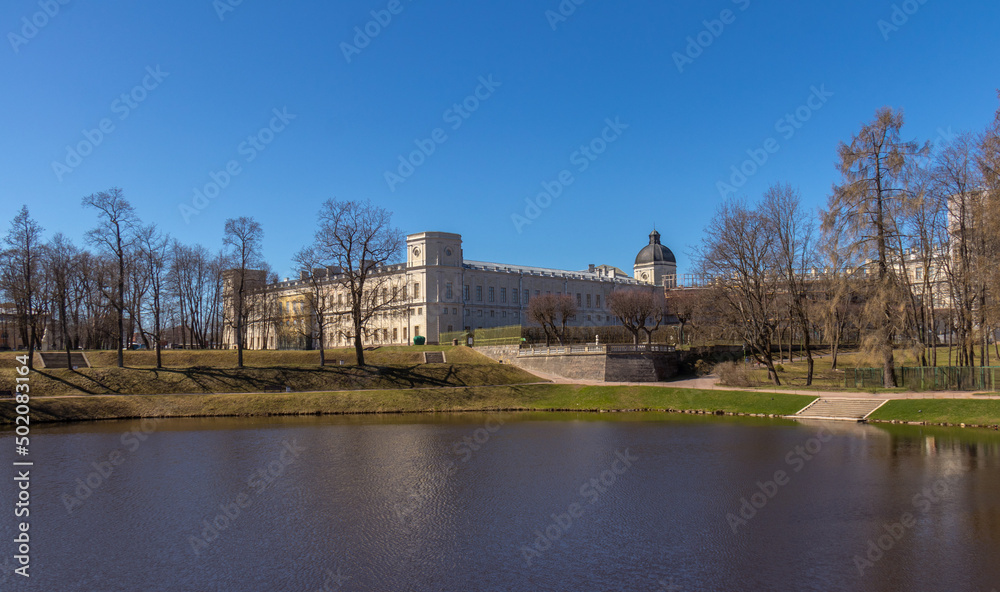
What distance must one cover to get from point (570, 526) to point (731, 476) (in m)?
6.71

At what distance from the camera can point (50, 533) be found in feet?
45.3

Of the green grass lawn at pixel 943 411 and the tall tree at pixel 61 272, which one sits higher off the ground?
the tall tree at pixel 61 272

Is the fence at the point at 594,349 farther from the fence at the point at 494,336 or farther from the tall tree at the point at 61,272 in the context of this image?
the tall tree at the point at 61,272

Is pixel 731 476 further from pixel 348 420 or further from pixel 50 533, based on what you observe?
pixel 348 420

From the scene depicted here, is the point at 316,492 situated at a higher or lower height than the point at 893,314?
lower

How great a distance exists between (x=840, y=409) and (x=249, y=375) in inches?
1416

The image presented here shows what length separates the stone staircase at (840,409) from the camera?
31438mm

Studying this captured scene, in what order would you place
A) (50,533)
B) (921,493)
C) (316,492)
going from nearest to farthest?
(50,533) → (921,493) → (316,492)

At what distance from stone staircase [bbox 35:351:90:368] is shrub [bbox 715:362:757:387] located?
4298 centimetres

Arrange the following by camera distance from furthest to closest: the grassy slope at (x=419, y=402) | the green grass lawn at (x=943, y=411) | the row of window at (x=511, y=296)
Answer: the row of window at (x=511, y=296) < the grassy slope at (x=419, y=402) < the green grass lawn at (x=943, y=411)

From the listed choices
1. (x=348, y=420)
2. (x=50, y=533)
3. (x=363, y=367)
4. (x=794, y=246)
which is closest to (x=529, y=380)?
(x=363, y=367)

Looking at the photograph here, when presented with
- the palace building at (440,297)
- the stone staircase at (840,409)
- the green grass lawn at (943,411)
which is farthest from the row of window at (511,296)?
the green grass lawn at (943,411)

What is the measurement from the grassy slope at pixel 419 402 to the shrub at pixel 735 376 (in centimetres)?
421

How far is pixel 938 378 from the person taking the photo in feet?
115
